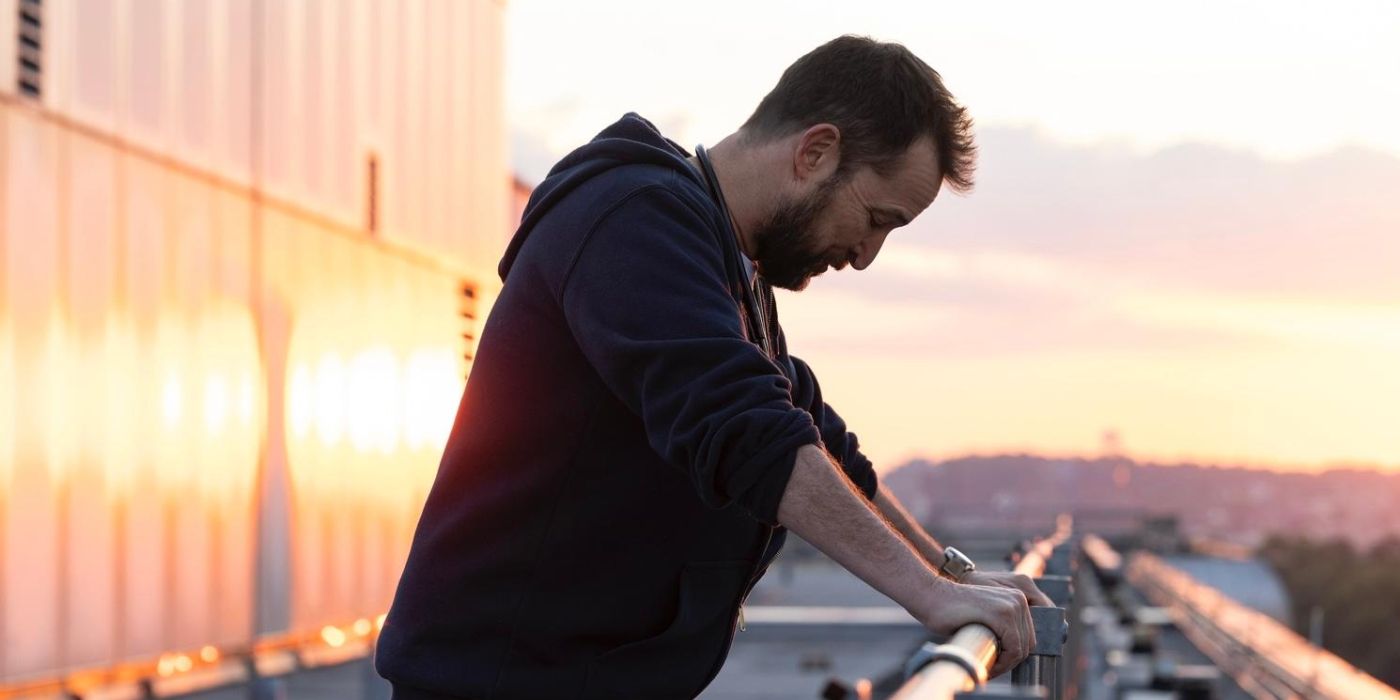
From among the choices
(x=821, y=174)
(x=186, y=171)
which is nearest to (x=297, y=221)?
(x=186, y=171)

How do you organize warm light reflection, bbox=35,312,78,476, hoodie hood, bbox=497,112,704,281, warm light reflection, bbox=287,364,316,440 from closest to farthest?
hoodie hood, bbox=497,112,704,281, warm light reflection, bbox=35,312,78,476, warm light reflection, bbox=287,364,316,440

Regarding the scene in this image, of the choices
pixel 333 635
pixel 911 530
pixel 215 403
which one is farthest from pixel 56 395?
pixel 911 530

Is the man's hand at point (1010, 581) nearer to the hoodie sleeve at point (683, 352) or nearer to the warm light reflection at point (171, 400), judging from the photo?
the hoodie sleeve at point (683, 352)

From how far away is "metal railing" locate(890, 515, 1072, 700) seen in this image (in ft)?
5.44

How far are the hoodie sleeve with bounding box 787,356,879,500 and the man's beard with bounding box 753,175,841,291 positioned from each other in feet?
2.06

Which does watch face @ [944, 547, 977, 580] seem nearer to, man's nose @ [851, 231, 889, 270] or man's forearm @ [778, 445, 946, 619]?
man's nose @ [851, 231, 889, 270]

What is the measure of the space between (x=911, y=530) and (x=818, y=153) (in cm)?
89

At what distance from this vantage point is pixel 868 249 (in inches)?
112

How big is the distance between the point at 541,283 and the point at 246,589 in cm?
918

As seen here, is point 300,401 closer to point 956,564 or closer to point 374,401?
point 374,401

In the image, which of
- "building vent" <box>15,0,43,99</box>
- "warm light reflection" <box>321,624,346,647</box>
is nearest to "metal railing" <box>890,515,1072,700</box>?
"building vent" <box>15,0,43,99</box>

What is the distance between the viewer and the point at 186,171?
10.3 meters

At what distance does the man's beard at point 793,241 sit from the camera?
272 centimetres

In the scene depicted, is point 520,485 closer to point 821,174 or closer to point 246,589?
point 821,174
